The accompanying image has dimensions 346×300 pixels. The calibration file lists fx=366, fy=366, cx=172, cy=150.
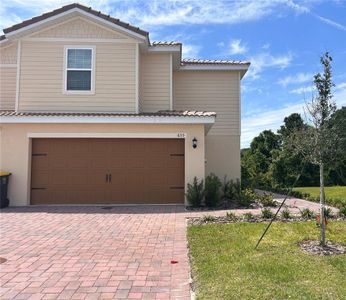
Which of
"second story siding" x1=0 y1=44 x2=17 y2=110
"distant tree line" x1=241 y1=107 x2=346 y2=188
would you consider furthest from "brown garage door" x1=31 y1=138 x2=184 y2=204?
"distant tree line" x1=241 y1=107 x2=346 y2=188

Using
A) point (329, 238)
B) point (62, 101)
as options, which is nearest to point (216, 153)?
point (62, 101)

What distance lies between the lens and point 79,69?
46.5 ft

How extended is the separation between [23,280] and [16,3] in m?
8.52

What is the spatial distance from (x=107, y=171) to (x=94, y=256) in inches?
280

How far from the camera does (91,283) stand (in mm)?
5066

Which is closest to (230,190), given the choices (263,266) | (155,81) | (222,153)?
(222,153)

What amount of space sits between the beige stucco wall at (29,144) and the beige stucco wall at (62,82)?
1.14 m

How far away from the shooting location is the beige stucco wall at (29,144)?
13109 mm

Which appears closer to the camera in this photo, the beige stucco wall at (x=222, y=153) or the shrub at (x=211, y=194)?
the shrub at (x=211, y=194)

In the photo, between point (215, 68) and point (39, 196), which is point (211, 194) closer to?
point (39, 196)

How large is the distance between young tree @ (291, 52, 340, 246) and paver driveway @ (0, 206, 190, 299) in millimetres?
2990

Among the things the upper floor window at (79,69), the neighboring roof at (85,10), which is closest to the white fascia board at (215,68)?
the neighboring roof at (85,10)

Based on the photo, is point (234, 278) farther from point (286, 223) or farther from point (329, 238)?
point (286, 223)

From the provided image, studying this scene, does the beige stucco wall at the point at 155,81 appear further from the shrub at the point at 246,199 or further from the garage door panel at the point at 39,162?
the shrub at the point at 246,199
